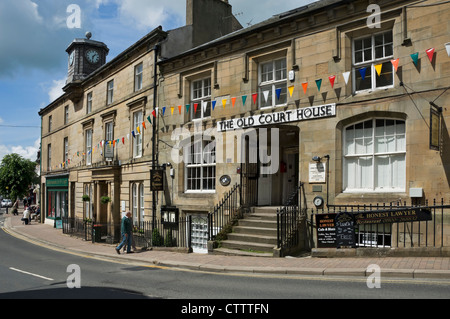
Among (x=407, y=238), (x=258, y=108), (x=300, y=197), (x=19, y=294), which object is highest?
(x=258, y=108)

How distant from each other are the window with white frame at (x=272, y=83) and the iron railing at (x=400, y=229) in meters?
4.54

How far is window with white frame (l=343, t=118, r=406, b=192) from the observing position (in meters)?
11.6

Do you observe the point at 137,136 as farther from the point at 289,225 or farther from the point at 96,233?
the point at 289,225

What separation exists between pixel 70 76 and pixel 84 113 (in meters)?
4.78

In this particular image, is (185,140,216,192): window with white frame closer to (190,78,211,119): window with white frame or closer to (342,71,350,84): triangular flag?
(190,78,211,119): window with white frame

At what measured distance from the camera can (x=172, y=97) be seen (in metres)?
18.7

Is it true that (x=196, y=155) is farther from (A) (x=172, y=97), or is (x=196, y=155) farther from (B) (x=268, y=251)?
(B) (x=268, y=251)

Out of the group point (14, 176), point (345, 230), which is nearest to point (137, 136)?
point (345, 230)

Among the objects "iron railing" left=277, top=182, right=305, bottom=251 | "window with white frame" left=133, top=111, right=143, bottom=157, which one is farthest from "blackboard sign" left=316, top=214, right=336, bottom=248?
"window with white frame" left=133, top=111, right=143, bottom=157

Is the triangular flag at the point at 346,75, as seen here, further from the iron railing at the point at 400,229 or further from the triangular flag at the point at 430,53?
the iron railing at the point at 400,229

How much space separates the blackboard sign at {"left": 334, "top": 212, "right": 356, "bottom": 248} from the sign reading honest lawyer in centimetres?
337

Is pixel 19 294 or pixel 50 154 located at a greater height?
pixel 50 154

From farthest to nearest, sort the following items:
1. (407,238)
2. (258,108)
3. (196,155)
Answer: (196,155)
(258,108)
(407,238)
